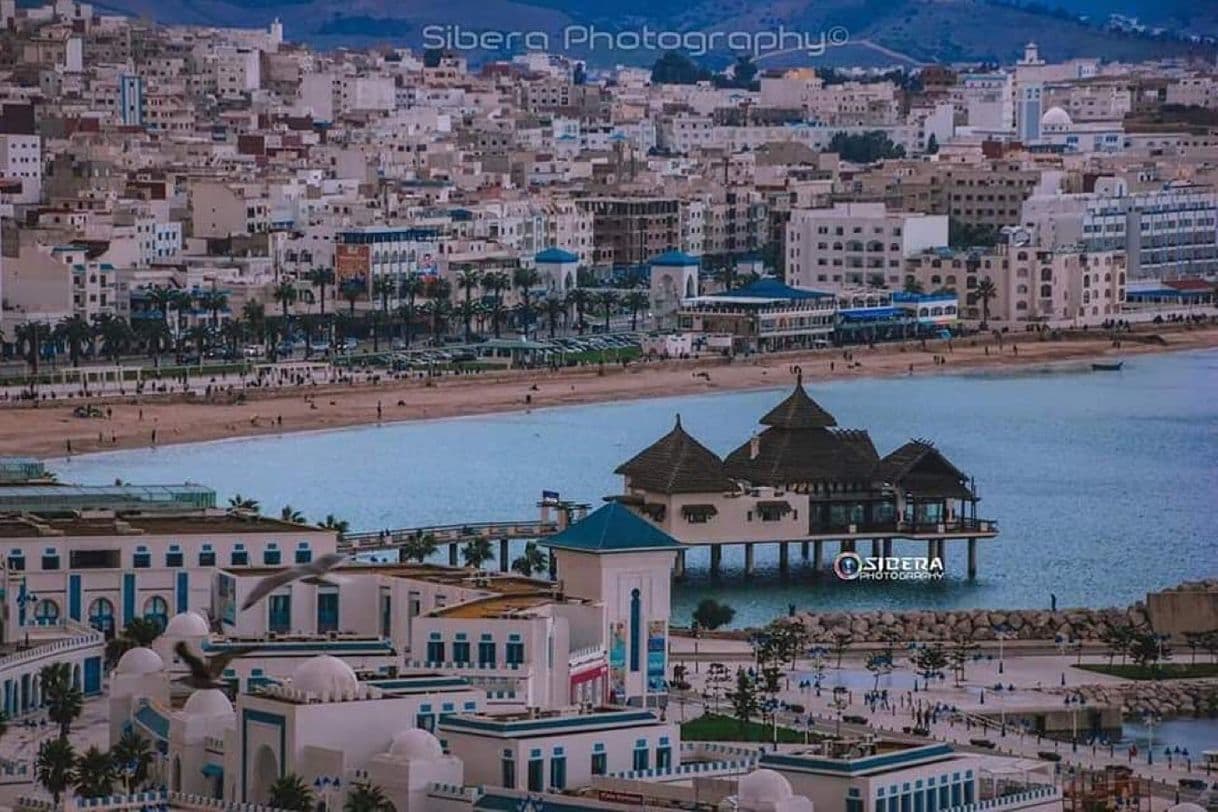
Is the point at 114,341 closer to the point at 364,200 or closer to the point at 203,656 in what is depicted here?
the point at 364,200

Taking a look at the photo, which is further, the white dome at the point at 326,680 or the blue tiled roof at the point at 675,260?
the blue tiled roof at the point at 675,260

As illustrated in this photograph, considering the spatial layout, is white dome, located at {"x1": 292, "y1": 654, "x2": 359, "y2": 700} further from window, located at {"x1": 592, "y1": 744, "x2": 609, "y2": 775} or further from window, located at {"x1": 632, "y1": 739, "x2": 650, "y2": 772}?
window, located at {"x1": 632, "y1": 739, "x2": 650, "y2": 772}

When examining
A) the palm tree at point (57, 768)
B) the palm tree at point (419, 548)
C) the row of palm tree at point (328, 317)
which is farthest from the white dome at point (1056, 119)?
the palm tree at point (57, 768)

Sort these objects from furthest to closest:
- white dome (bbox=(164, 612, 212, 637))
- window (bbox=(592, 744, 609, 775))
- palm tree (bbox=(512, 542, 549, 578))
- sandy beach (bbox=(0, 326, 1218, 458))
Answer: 1. sandy beach (bbox=(0, 326, 1218, 458))
2. palm tree (bbox=(512, 542, 549, 578))
3. white dome (bbox=(164, 612, 212, 637))
4. window (bbox=(592, 744, 609, 775))

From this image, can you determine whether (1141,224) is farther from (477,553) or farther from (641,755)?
(641,755)

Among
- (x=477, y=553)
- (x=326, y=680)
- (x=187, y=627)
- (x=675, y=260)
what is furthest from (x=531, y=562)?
(x=675, y=260)

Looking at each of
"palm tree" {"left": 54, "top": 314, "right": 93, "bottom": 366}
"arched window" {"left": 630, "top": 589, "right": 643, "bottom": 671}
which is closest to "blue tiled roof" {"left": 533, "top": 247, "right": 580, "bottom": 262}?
"palm tree" {"left": 54, "top": 314, "right": 93, "bottom": 366}

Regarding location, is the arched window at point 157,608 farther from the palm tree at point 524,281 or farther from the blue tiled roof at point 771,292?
the palm tree at point 524,281
